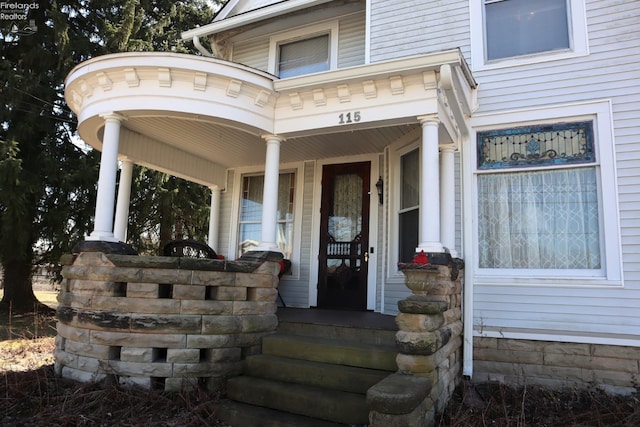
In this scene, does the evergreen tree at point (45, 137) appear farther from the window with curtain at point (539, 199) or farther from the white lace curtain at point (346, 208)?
the window with curtain at point (539, 199)

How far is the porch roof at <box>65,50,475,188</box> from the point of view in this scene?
14.3 feet

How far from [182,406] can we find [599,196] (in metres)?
4.64

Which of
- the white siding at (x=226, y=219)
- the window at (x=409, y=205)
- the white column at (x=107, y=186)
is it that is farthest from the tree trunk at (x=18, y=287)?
the window at (x=409, y=205)

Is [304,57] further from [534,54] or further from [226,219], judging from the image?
[534,54]

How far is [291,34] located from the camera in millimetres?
7109

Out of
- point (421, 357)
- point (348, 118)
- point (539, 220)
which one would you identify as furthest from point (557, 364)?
point (348, 118)

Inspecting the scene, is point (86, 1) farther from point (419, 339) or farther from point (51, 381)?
point (419, 339)

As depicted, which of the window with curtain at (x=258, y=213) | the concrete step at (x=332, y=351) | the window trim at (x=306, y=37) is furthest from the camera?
the window with curtain at (x=258, y=213)

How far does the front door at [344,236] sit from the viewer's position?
610 cm

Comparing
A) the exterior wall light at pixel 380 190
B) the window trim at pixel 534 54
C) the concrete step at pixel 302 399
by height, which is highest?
the window trim at pixel 534 54

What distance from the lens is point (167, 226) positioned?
11.4m

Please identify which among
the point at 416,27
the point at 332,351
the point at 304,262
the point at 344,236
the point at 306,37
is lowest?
the point at 332,351

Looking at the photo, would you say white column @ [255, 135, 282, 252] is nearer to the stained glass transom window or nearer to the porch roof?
the porch roof

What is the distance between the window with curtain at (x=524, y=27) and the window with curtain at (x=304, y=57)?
7.89 feet
